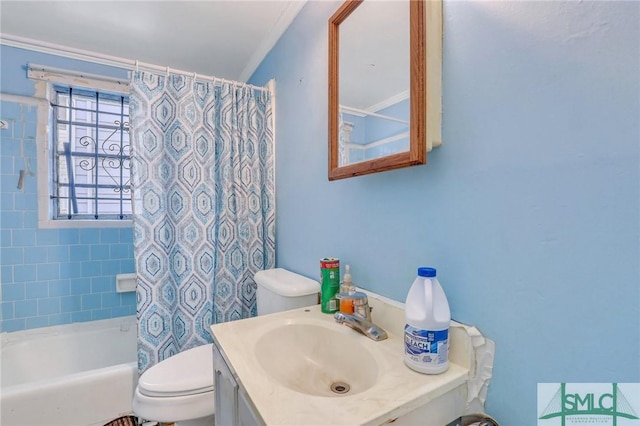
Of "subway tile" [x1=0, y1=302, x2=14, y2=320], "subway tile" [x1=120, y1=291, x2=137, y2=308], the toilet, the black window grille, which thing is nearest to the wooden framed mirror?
the toilet

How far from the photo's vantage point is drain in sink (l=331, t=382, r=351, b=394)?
0.83 m

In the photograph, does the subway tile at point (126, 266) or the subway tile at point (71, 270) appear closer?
the subway tile at point (71, 270)

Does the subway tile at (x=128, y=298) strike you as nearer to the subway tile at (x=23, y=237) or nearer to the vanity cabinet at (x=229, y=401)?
the subway tile at (x=23, y=237)

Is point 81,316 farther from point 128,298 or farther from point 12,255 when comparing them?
point 12,255

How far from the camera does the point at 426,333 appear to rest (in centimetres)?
66

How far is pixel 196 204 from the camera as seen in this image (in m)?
1.56

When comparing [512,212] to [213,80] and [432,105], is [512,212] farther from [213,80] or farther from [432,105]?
[213,80]

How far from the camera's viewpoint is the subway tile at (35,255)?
1906 millimetres

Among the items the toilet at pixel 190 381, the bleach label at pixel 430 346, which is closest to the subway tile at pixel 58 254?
the toilet at pixel 190 381

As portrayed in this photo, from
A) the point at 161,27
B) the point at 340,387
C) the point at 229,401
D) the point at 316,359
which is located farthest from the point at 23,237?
the point at 340,387

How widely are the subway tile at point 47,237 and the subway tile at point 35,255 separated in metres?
0.04

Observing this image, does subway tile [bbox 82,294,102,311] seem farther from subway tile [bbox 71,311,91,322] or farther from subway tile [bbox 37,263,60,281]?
subway tile [bbox 37,263,60,281]

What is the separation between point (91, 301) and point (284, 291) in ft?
5.62

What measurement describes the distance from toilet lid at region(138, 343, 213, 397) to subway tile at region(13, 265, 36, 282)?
4.63ft
